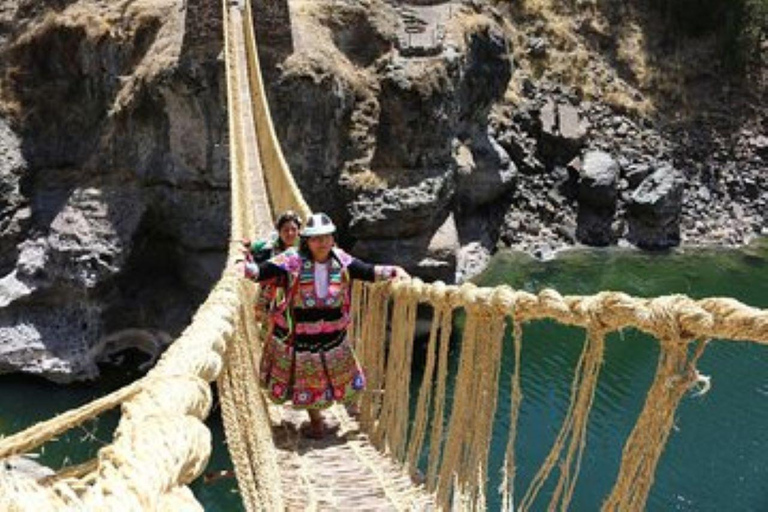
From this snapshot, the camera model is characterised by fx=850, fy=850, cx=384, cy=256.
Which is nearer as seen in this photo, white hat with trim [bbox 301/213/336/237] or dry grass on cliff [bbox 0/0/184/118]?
white hat with trim [bbox 301/213/336/237]

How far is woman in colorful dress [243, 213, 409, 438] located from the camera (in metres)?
3.64

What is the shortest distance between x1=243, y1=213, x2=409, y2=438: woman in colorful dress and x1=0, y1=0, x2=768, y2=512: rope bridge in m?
0.16

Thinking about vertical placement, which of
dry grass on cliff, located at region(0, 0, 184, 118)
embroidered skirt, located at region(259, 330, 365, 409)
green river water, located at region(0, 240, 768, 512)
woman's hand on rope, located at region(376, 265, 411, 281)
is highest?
dry grass on cliff, located at region(0, 0, 184, 118)

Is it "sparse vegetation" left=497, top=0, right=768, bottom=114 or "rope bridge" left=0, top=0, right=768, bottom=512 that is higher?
"sparse vegetation" left=497, top=0, right=768, bottom=114

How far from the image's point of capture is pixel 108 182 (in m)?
12.1

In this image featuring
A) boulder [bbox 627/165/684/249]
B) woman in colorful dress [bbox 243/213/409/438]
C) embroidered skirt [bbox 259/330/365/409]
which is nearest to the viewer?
woman in colorful dress [bbox 243/213/409/438]

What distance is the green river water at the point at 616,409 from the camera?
8781 mm

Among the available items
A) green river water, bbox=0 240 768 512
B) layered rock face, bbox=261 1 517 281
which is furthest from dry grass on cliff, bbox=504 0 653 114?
layered rock face, bbox=261 1 517 281

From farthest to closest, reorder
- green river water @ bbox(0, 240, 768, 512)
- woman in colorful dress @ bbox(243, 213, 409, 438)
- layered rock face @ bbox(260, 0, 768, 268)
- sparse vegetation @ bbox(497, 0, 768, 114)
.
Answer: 1. sparse vegetation @ bbox(497, 0, 768, 114)
2. layered rock face @ bbox(260, 0, 768, 268)
3. green river water @ bbox(0, 240, 768, 512)
4. woman in colorful dress @ bbox(243, 213, 409, 438)

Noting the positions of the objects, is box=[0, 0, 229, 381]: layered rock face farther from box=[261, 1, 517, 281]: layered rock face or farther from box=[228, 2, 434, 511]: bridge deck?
box=[228, 2, 434, 511]: bridge deck

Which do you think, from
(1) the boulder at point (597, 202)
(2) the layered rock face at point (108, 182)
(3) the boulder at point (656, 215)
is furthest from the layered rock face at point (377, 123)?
(3) the boulder at point (656, 215)

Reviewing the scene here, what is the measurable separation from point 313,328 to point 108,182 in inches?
363

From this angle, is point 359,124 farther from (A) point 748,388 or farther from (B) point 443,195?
(A) point 748,388

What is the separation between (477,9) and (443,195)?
4.95 metres
